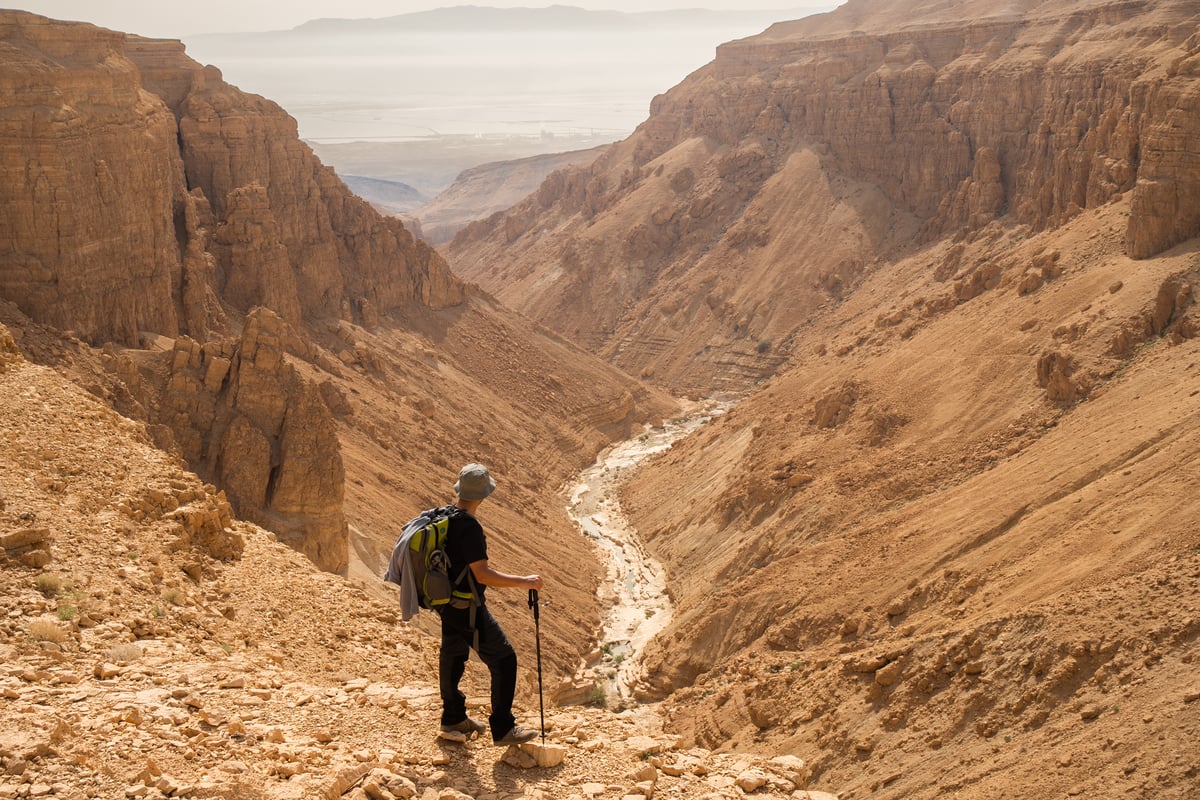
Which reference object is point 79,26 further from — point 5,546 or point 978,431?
point 978,431

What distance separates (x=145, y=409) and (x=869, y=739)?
15.2 meters

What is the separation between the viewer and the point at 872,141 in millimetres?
68188

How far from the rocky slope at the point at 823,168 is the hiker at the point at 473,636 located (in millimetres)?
37253

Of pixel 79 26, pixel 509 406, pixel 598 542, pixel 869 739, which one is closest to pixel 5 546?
pixel 869 739

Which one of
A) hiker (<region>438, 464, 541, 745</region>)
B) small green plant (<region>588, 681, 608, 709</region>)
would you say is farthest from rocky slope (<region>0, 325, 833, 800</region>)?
small green plant (<region>588, 681, 608, 709</region>)

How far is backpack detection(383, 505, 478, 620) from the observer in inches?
405

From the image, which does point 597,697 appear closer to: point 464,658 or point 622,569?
point 622,569

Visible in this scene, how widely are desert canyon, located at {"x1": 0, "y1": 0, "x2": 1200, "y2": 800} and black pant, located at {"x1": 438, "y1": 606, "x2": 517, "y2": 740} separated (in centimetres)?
32

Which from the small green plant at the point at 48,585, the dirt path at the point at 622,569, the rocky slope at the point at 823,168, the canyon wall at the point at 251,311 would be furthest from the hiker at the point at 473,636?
the rocky slope at the point at 823,168

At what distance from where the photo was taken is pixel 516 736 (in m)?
10.3

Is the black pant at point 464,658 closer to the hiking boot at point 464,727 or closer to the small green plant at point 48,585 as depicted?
the hiking boot at point 464,727

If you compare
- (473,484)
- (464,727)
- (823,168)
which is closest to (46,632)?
(464,727)

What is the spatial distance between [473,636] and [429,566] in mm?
784

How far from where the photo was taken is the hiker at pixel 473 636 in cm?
1030
